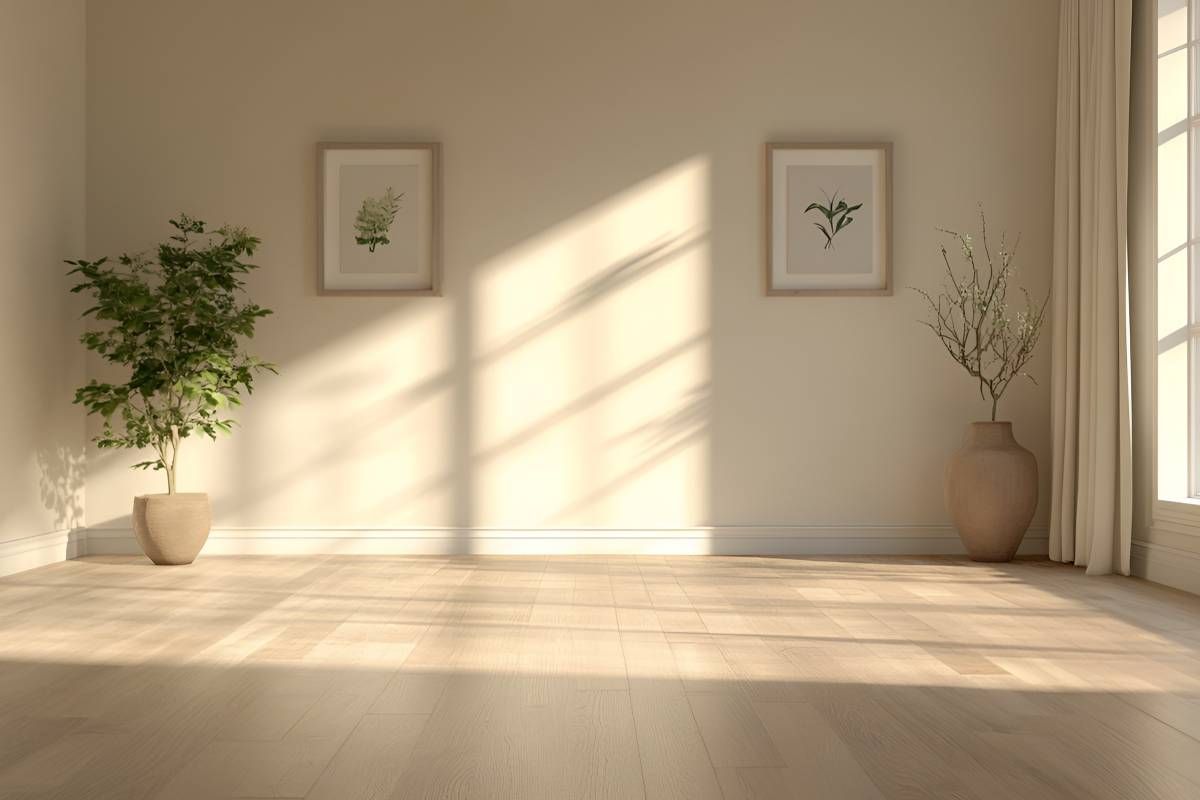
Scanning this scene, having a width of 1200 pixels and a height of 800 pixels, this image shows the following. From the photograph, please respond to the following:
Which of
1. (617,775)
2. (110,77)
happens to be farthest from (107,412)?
(617,775)

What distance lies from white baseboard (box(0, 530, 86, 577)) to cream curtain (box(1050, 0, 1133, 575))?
14.8ft

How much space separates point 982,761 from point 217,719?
5.27 feet

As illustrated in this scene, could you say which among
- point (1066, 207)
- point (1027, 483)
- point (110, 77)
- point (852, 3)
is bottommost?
point (1027, 483)

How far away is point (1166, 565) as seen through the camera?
4.55 meters

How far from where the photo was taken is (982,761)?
222 cm

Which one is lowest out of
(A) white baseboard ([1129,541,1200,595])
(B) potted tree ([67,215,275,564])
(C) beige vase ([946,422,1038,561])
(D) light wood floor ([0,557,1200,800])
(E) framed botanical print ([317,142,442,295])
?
(D) light wood floor ([0,557,1200,800])

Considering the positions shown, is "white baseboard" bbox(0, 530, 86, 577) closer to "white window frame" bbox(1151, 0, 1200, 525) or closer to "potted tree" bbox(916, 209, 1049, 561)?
"potted tree" bbox(916, 209, 1049, 561)

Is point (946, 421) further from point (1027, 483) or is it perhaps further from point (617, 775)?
point (617, 775)

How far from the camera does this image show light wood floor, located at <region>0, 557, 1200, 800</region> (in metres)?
2.14

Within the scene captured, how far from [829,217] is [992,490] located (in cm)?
150

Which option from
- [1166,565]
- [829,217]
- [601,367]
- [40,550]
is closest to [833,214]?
[829,217]

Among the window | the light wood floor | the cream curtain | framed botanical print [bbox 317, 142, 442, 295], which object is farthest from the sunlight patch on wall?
the window

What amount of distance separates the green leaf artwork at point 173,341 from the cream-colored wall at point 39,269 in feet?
0.54

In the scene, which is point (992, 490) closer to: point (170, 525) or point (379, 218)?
point (379, 218)
